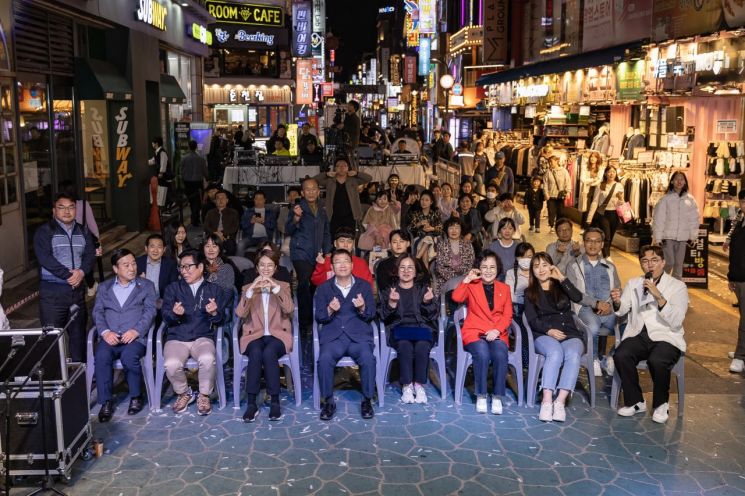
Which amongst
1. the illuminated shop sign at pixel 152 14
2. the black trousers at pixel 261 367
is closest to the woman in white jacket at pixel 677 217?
the black trousers at pixel 261 367

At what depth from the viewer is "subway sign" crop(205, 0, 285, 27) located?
41.1 metres

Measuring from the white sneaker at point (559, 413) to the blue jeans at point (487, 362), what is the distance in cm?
51

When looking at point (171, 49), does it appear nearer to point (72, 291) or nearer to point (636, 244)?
point (636, 244)

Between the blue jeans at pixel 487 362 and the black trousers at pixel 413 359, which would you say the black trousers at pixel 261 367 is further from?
the blue jeans at pixel 487 362

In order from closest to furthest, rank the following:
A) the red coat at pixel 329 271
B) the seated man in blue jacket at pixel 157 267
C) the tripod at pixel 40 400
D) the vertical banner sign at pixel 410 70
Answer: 1. the tripod at pixel 40 400
2. the seated man in blue jacket at pixel 157 267
3. the red coat at pixel 329 271
4. the vertical banner sign at pixel 410 70

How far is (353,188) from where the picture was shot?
11.8m

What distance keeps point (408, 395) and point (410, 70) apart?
67.2 metres

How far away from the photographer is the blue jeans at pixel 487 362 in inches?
302

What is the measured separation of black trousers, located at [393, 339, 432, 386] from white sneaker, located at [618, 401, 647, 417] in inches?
72.0

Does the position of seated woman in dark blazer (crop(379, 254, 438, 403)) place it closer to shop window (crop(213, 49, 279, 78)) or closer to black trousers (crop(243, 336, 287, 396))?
black trousers (crop(243, 336, 287, 396))

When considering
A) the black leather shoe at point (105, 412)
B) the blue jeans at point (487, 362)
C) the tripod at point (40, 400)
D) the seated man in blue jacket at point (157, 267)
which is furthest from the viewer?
the seated man in blue jacket at point (157, 267)

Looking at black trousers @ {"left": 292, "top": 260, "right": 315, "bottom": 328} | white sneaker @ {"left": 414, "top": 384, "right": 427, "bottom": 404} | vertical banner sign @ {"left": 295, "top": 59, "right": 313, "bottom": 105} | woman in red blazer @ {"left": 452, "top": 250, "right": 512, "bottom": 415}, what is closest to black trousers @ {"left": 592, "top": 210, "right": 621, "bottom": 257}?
black trousers @ {"left": 292, "top": 260, "right": 315, "bottom": 328}

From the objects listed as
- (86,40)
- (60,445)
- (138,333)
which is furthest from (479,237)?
(86,40)

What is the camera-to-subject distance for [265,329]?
7738 millimetres
